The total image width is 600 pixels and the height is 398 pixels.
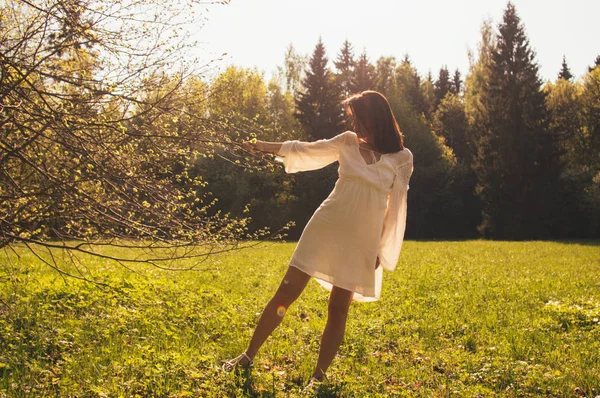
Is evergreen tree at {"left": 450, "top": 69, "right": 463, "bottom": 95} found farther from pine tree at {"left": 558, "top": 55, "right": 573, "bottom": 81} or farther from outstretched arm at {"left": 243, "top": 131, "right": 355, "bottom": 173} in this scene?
outstretched arm at {"left": 243, "top": 131, "right": 355, "bottom": 173}

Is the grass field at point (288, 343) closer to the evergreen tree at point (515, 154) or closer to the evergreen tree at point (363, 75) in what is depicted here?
the evergreen tree at point (515, 154)

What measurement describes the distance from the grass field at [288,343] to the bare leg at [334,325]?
165 mm

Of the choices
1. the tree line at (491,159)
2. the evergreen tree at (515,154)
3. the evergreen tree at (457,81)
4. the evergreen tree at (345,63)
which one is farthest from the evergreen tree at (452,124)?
the evergreen tree at (457,81)

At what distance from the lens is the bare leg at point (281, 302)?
392 centimetres

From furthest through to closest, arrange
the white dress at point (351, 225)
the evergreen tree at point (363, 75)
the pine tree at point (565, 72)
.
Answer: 1. the pine tree at point (565, 72)
2. the evergreen tree at point (363, 75)
3. the white dress at point (351, 225)

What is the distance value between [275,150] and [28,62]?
2220mm

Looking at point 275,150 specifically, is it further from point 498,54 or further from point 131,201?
point 498,54

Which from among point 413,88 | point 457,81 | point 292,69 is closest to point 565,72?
point 457,81

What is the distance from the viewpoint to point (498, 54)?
1264 inches

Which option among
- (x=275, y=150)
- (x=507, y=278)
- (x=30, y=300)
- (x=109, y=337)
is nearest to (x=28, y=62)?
(x=275, y=150)

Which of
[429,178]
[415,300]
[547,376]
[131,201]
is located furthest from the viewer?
[429,178]

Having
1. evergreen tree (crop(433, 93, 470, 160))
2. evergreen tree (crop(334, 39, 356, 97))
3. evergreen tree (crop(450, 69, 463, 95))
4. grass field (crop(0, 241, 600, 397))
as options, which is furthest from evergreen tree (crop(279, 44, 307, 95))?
grass field (crop(0, 241, 600, 397))

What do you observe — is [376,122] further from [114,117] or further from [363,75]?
[363,75]

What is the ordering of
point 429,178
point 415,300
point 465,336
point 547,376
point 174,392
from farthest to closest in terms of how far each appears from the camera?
point 429,178 → point 415,300 → point 465,336 → point 547,376 → point 174,392
